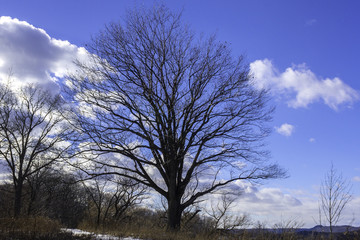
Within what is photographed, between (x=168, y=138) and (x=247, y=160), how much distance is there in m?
4.35

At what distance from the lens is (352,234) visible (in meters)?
8.48

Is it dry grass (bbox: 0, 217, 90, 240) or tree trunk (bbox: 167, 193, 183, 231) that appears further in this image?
tree trunk (bbox: 167, 193, 183, 231)

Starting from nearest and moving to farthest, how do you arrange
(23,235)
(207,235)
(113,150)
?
(23,235) < (207,235) < (113,150)

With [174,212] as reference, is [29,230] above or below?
below

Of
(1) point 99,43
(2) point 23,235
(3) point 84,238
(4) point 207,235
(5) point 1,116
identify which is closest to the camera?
(2) point 23,235

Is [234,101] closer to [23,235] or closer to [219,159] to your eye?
[219,159]

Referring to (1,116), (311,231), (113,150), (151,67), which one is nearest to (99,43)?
(151,67)

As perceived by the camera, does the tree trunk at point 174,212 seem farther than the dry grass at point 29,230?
Yes

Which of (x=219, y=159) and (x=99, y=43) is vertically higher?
(x=99, y=43)

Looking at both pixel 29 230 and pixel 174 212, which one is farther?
pixel 174 212

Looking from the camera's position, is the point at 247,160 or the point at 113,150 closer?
the point at 113,150

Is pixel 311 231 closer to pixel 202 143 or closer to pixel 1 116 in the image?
pixel 202 143

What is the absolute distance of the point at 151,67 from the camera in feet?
54.1

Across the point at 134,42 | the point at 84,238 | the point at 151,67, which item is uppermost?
the point at 134,42
